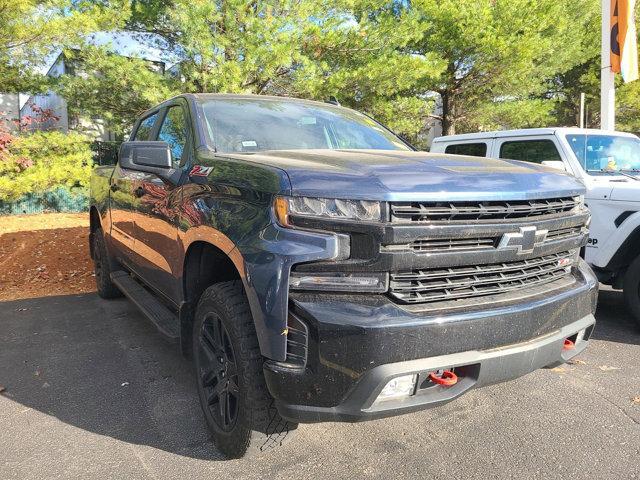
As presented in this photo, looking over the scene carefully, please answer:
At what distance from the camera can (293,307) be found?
1.96 m

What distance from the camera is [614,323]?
477cm

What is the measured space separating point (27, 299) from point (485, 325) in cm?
541

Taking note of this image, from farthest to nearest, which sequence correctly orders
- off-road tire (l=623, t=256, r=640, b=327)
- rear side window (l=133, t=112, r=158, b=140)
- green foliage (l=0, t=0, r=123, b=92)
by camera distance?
green foliage (l=0, t=0, r=123, b=92), off-road tire (l=623, t=256, r=640, b=327), rear side window (l=133, t=112, r=158, b=140)

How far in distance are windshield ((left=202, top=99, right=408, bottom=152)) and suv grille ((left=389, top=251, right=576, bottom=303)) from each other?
4.67 ft

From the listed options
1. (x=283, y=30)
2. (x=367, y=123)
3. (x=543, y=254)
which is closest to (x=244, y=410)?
(x=543, y=254)

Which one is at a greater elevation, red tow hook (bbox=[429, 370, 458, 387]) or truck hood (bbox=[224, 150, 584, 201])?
truck hood (bbox=[224, 150, 584, 201])

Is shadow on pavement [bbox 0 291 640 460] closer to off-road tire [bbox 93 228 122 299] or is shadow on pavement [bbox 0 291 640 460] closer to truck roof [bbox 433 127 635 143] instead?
off-road tire [bbox 93 228 122 299]

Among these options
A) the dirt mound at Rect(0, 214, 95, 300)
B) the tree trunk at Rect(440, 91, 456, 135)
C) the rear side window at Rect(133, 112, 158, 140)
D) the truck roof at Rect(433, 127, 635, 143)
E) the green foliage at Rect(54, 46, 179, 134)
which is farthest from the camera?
the tree trunk at Rect(440, 91, 456, 135)

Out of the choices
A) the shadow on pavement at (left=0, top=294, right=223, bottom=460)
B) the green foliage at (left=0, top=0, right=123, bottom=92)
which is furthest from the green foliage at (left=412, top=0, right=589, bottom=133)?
the shadow on pavement at (left=0, top=294, right=223, bottom=460)

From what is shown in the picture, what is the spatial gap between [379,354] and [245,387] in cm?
64

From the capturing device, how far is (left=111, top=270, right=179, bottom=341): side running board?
311 centimetres

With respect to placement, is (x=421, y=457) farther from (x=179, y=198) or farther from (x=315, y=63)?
(x=315, y=63)

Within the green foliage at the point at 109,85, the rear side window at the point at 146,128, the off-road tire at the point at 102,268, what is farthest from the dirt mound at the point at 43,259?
the green foliage at the point at 109,85

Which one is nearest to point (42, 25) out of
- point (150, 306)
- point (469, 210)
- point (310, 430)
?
point (150, 306)
